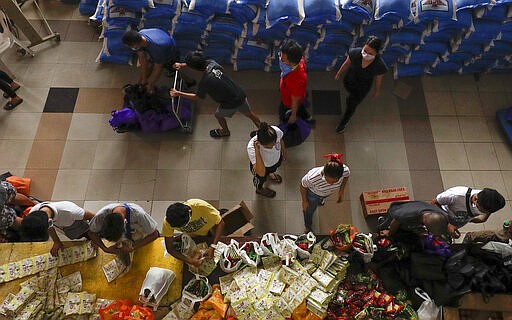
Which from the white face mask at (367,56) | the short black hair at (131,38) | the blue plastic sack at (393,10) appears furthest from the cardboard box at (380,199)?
the short black hair at (131,38)

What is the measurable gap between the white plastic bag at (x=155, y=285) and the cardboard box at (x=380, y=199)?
8.34 feet

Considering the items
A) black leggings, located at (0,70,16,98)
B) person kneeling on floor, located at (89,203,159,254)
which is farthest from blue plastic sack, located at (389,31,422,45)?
black leggings, located at (0,70,16,98)

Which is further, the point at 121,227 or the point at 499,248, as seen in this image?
the point at 499,248

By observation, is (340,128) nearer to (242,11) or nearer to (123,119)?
(242,11)

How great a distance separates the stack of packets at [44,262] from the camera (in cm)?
381

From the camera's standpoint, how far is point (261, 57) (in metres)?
5.77

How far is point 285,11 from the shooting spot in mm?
4828

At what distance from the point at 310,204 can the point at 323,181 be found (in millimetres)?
549

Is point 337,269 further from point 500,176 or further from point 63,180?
point 63,180

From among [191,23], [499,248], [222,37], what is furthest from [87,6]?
[499,248]

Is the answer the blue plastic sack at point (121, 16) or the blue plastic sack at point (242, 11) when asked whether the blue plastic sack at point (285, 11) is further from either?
the blue plastic sack at point (121, 16)

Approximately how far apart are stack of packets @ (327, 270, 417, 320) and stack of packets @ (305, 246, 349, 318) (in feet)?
0.30

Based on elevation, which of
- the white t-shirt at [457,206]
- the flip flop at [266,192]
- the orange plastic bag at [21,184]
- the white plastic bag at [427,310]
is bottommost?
the orange plastic bag at [21,184]

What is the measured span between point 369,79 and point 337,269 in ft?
7.46
